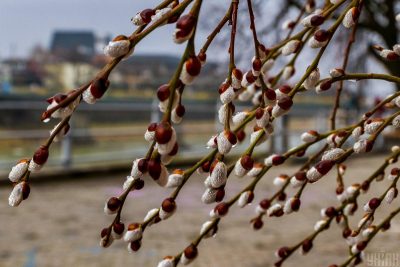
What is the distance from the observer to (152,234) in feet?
14.7

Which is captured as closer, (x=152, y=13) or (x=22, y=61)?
(x=152, y=13)

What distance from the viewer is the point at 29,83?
98.9 ft

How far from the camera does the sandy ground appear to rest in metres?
3.78

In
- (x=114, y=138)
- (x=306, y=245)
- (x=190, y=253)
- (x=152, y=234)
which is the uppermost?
(x=190, y=253)

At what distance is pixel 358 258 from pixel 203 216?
4.10 metres

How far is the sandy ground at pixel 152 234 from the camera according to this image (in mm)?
3779

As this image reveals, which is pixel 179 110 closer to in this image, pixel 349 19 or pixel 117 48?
pixel 117 48

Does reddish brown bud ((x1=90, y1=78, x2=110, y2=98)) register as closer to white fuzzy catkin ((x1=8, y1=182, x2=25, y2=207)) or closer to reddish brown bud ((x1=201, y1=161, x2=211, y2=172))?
white fuzzy catkin ((x1=8, y1=182, x2=25, y2=207))

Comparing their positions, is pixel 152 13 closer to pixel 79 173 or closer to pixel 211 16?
pixel 211 16

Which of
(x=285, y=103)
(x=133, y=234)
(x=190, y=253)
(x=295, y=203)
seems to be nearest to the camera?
(x=285, y=103)

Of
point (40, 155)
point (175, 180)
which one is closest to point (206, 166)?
point (175, 180)

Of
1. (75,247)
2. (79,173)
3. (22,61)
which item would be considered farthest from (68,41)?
(75,247)

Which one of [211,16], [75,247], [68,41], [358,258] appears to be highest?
[358,258]

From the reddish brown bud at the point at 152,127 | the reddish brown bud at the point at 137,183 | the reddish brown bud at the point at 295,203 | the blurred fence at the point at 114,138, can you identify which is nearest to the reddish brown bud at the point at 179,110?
the reddish brown bud at the point at 152,127
